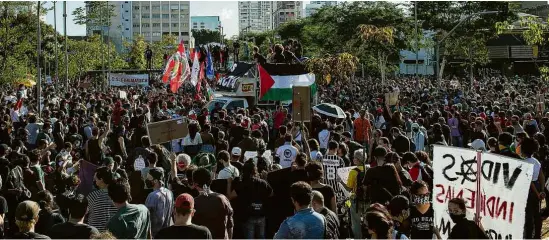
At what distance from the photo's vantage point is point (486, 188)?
712 centimetres

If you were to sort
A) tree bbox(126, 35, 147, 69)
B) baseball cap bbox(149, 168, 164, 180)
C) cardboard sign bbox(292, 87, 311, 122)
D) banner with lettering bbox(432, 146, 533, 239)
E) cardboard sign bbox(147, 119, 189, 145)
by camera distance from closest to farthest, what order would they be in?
banner with lettering bbox(432, 146, 533, 239), baseball cap bbox(149, 168, 164, 180), cardboard sign bbox(147, 119, 189, 145), cardboard sign bbox(292, 87, 311, 122), tree bbox(126, 35, 147, 69)

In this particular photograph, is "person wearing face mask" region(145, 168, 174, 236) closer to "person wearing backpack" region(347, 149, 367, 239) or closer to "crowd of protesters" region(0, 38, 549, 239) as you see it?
"crowd of protesters" region(0, 38, 549, 239)

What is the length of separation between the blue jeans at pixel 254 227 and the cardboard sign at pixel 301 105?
3.60 meters

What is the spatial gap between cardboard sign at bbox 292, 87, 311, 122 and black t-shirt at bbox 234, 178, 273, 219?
141 inches

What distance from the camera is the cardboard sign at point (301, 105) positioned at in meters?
12.6

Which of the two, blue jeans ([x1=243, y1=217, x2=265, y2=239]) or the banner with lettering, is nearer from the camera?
the banner with lettering

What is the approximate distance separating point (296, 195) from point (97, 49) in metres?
60.9

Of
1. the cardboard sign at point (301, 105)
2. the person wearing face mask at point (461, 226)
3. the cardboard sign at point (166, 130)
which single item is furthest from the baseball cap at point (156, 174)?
the cardboard sign at point (301, 105)

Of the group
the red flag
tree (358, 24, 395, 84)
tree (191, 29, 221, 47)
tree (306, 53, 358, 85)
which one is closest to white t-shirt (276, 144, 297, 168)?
the red flag

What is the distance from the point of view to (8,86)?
40562 millimetres

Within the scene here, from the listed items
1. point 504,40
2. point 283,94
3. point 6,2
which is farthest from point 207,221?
point 504,40

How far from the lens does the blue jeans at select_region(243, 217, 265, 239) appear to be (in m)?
9.20

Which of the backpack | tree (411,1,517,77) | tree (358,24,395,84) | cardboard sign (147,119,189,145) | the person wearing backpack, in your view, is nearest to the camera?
the person wearing backpack

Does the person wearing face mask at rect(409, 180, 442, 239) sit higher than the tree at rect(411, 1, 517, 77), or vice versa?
the tree at rect(411, 1, 517, 77)
